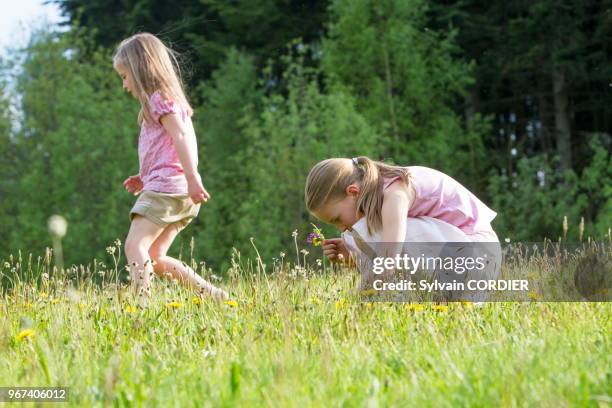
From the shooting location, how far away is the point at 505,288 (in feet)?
13.5

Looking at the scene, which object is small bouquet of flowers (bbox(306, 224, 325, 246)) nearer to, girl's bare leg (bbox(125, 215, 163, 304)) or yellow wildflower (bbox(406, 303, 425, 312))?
yellow wildflower (bbox(406, 303, 425, 312))

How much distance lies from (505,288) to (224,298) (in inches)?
49.5

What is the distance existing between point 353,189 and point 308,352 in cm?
126

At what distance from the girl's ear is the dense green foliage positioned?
1262 centimetres

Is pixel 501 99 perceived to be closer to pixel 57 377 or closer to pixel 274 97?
pixel 274 97

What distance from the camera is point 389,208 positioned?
3863mm

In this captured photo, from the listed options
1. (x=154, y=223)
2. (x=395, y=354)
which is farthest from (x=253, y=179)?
(x=395, y=354)

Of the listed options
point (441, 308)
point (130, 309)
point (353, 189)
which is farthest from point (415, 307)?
point (130, 309)

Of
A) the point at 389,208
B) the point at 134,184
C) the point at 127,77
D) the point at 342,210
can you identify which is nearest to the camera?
the point at 389,208

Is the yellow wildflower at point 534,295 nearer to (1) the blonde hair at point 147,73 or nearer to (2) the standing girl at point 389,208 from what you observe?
(2) the standing girl at point 389,208

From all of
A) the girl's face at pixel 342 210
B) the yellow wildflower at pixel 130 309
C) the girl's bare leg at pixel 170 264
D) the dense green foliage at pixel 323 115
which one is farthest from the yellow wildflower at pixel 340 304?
the dense green foliage at pixel 323 115

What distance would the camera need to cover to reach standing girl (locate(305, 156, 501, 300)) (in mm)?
3932

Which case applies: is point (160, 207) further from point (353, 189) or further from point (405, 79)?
point (405, 79)

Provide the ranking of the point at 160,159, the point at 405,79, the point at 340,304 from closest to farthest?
the point at 340,304, the point at 160,159, the point at 405,79
